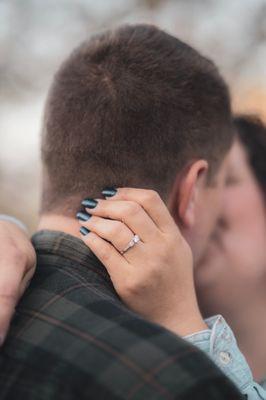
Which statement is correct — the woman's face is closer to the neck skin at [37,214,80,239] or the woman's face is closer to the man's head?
the man's head

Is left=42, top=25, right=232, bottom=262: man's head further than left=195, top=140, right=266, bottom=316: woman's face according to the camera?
No

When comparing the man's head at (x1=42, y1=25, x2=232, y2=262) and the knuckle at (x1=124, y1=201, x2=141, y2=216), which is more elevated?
the man's head at (x1=42, y1=25, x2=232, y2=262)

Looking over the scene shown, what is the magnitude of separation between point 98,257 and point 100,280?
0.07 metres

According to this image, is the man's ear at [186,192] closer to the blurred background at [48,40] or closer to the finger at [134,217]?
the finger at [134,217]

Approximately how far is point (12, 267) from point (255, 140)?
6.18 ft

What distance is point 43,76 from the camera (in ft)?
34.0

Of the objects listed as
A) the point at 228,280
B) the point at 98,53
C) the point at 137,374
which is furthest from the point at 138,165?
the point at 228,280

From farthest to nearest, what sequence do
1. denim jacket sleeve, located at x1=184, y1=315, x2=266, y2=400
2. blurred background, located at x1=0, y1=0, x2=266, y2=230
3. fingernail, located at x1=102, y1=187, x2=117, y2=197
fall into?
blurred background, located at x1=0, y1=0, x2=266, y2=230 → fingernail, located at x1=102, y1=187, x2=117, y2=197 → denim jacket sleeve, located at x1=184, y1=315, x2=266, y2=400

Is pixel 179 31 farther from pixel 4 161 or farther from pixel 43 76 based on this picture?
pixel 4 161

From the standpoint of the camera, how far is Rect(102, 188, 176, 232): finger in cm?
194

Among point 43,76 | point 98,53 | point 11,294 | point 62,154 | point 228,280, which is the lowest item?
point 43,76

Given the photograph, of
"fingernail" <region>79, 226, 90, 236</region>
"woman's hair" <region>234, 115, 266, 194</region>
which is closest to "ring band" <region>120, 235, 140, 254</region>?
"fingernail" <region>79, 226, 90, 236</region>

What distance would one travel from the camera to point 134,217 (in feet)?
6.34

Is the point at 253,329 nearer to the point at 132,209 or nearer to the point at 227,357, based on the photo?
the point at 227,357
